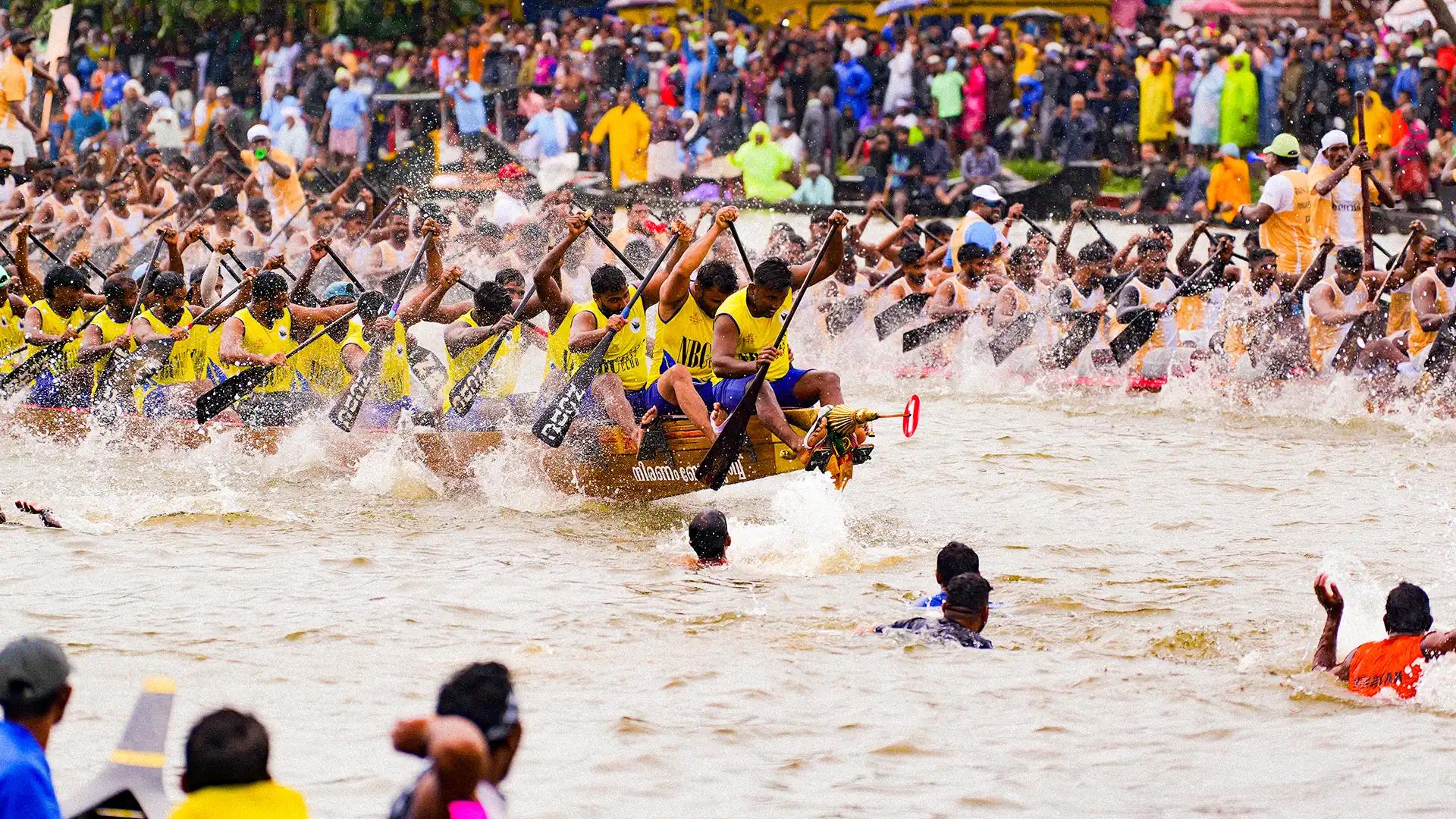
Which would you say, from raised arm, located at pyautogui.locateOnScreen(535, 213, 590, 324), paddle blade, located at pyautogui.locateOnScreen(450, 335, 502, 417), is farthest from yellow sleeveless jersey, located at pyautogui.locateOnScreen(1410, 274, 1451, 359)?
paddle blade, located at pyautogui.locateOnScreen(450, 335, 502, 417)

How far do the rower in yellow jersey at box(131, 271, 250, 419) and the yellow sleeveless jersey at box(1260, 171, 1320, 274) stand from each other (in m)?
7.30

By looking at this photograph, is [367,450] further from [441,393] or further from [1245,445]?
[1245,445]

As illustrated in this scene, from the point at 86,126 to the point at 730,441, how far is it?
17.3 metres

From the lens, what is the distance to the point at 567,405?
9594 millimetres

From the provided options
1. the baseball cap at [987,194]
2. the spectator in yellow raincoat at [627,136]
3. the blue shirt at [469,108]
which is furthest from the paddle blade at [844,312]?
the blue shirt at [469,108]

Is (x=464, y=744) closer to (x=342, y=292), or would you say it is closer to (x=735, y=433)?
(x=735, y=433)

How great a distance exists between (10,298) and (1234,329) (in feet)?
26.9

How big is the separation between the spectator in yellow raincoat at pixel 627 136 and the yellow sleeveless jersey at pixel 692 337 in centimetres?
1134

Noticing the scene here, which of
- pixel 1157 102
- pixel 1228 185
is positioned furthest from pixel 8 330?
pixel 1157 102

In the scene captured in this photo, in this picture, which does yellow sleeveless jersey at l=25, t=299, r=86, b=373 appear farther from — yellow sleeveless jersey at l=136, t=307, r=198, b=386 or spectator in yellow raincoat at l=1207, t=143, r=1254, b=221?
spectator in yellow raincoat at l=1207, t=143, r=1254, b=221

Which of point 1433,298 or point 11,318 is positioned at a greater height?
point 1433,298

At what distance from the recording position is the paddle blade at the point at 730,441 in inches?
363

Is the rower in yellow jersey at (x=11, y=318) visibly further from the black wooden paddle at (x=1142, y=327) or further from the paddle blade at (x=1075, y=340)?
the black wooden paddle at (x=1142, y=327)

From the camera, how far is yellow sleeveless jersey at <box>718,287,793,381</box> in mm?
9484
